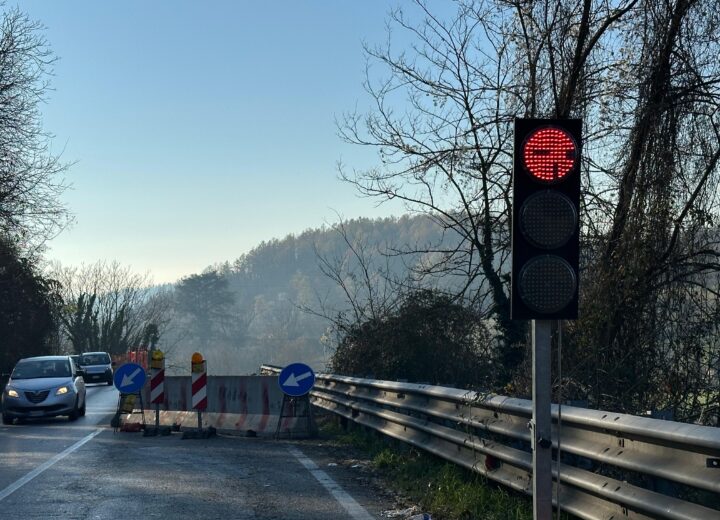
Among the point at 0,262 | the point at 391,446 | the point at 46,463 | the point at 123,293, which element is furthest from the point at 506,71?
the point at 123,293

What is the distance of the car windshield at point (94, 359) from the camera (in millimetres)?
50625

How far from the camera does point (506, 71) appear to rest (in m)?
15.8

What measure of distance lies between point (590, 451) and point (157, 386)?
13671mm

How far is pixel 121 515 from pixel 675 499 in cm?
504

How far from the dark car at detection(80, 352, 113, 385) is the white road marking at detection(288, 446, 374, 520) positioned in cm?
3888

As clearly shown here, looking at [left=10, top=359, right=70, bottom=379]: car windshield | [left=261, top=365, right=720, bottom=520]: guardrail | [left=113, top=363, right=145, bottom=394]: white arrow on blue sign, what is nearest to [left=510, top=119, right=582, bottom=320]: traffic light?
[left=261, top=365, right=720, bottom=520]: guardrail

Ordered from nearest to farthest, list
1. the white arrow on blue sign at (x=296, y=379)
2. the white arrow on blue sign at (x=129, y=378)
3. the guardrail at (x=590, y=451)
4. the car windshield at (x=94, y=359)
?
the guardrail at (x=590, y=451) < the white arrow on blue sign at (x=296, y=379) < the white arrow on blue sign at (x=129, y=378) < the car windshield at (x=94, y=359)

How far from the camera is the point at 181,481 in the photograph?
11.1 metres

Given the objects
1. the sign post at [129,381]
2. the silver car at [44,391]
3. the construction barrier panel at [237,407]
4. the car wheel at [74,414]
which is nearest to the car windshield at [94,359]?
the silver car at [44,391]

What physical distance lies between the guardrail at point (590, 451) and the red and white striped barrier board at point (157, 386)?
26.9 feet

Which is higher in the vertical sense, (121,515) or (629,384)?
(629,384)

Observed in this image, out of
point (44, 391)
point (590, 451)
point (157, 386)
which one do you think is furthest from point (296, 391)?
point (590, 451)

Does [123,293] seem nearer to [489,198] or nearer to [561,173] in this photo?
[489,198]

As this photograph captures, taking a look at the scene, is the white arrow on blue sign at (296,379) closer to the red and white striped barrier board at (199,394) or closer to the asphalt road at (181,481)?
the asphalt road at (181,481)
